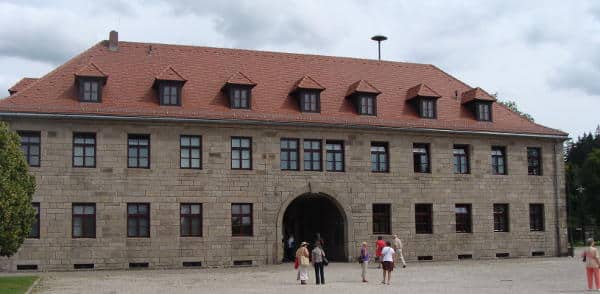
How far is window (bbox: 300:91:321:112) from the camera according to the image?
3550 centimetres

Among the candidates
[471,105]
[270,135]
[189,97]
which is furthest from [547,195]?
[189,97]

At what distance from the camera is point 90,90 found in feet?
107

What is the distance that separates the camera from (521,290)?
818 inches

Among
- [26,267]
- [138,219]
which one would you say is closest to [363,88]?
[138,219]

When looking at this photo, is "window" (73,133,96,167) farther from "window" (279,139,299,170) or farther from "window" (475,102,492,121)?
"window" (475,102,492,121)

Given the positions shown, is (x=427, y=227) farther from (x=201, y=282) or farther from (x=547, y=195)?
(x=201, y=282)

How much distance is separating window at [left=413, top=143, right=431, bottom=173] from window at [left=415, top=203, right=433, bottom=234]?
168 centimetres

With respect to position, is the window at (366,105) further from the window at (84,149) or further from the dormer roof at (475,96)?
the window at (84,149)

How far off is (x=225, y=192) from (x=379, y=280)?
34.2 ft

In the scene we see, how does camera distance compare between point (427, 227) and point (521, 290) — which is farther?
point (427, 227)

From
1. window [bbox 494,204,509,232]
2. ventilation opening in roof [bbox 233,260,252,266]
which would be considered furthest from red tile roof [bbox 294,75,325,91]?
window [bbox 494,204,509,232]

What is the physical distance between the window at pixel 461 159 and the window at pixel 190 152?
497 inches

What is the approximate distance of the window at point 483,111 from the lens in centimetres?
3844

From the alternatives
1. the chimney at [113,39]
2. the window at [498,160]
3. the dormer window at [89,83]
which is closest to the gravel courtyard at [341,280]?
the window at [498,160]
